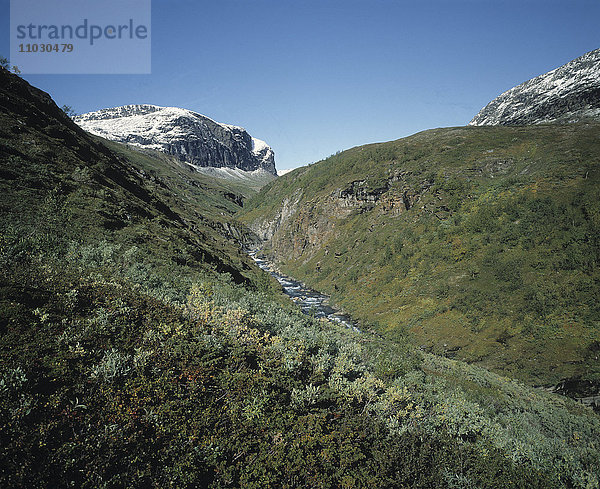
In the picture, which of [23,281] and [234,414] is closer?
[234,414]

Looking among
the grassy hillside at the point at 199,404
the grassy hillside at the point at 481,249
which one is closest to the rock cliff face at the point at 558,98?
the grassy hillside at the point at 481,249

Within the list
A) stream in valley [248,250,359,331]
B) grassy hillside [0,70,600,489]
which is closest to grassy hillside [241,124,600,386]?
stream in valley [248,250,359,331]

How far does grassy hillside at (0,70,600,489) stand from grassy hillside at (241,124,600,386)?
14169 millimetres

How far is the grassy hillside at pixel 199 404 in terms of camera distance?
4941 mm

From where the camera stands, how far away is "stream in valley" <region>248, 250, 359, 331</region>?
41266 millimetres

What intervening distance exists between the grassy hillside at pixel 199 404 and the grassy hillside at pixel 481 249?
1417cm

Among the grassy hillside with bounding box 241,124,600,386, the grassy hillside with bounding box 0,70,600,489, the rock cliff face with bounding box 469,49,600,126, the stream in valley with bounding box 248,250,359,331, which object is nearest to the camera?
the grassy hillside with bounding box 0,70,600,489

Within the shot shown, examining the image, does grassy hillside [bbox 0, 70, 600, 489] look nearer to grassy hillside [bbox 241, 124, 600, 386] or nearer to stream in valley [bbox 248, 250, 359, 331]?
grassy hillside [bbox 241, 124, 600, 386]

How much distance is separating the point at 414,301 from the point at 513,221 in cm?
1869

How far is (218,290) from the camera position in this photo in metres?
15.3

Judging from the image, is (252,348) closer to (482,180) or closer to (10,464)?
(10,464)

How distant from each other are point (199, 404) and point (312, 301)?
146 ft

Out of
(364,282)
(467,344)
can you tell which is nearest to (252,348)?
(467,344)

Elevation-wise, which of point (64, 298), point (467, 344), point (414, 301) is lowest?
point (467, 344)
